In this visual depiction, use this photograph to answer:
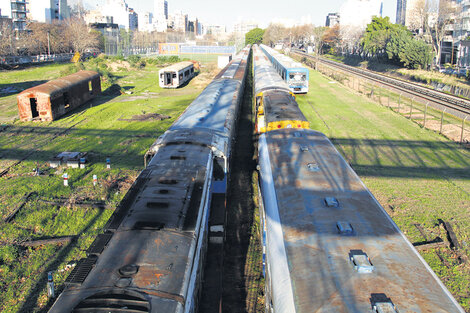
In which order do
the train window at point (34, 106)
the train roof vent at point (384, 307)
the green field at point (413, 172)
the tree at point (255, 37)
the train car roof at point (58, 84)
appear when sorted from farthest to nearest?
1. the tree at point (255, 37)
2. the train window at point (34, 106)
3. the train car roof at point (58, 84)
4. the green field at point (413, 172)
5. the train roof vent at point (384, 307)

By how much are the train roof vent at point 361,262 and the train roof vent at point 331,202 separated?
1.68 metres

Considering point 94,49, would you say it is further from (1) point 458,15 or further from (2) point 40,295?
(2) point 40,295

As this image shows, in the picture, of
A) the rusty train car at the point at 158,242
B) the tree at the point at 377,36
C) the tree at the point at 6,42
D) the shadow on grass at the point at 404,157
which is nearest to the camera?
the rusty train car at the point at 158,242

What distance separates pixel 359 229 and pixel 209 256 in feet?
13.7

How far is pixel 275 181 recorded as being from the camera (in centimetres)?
902

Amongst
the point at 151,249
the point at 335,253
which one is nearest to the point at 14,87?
the point at 151,249

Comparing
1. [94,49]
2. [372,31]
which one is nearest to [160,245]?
[372,31]

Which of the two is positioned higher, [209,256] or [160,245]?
[160,245]

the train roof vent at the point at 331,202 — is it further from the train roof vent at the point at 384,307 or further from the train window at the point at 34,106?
the train window at the point at 34,106

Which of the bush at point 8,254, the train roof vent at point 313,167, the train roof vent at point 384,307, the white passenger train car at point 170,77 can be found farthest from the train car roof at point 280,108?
the white passenger train car at point 170,77

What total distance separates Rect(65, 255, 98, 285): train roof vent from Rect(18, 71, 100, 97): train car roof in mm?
22039

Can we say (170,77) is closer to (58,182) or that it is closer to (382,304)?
(58,182)

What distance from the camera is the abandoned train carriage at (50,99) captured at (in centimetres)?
2417

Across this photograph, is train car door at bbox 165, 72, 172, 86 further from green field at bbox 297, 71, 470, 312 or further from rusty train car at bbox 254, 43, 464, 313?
rusty train car at bbox 254, 43, 464, 313
